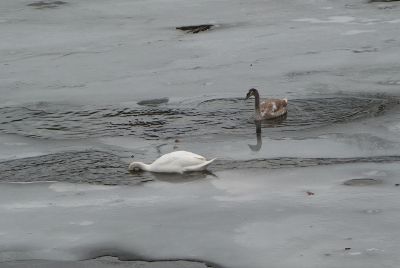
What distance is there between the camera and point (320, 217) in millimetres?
9586

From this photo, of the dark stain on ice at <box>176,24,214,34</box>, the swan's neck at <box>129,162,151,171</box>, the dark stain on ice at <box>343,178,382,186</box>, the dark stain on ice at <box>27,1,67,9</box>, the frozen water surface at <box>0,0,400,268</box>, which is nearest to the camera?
the frozen water surface at <box>0,0,400,268</box>

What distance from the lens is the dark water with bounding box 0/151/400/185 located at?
11164 mm

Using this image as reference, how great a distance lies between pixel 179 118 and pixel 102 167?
2317 millimetres

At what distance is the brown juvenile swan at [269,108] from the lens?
13273 mm

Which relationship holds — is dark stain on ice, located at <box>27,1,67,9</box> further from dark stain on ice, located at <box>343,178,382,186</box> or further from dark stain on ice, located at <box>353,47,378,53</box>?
dark stain on ice, located at <box>343,178,382,186</box>

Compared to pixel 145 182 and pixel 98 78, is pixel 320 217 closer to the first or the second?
pixel 145 182

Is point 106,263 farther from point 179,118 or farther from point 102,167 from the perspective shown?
point 179,118

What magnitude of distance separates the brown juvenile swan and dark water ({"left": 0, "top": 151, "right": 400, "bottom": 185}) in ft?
5.75

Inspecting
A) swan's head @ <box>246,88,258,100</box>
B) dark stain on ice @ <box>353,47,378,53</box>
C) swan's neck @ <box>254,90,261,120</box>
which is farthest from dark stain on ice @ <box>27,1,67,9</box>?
swan's neck @ <box>254,90,261,120</box>

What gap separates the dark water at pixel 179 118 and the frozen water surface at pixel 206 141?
0.04 metres

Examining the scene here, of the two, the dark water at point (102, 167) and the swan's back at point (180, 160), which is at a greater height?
the swan's back at point (180, 160)

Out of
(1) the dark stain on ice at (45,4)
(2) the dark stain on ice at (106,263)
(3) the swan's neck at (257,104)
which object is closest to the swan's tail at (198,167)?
(3) the swan's neck at (257,104)

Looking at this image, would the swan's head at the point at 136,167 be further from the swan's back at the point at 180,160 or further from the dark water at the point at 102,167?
the swan's back at the point at 180,160

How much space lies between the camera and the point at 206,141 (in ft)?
40.8
